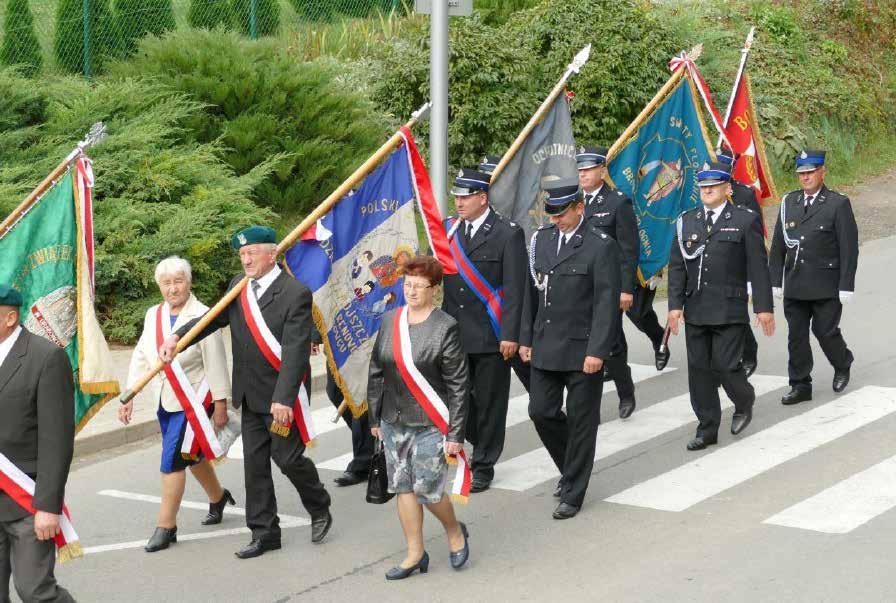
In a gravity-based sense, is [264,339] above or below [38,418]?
below

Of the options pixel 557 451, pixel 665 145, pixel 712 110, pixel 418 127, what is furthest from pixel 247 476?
pixel 418 127

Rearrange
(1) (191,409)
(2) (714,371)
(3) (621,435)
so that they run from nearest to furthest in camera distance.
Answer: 1. (1) (191,409)
2. (2) (714,371)
3. (3) (621,435)

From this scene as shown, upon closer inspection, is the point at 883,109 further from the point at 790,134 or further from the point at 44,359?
the point at 44,359

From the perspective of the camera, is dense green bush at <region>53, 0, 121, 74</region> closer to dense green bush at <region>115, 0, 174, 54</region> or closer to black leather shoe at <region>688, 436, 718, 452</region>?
dense green bush at <region>115, 0, 174, 54</region>

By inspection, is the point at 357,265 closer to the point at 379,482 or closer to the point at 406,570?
the point at 379,482

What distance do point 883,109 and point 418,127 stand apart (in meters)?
11.3

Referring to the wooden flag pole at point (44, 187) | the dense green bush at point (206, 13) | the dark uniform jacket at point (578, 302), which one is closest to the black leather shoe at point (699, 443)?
the dark uniform jacket at point (578, 302)

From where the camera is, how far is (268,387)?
748 centimetres

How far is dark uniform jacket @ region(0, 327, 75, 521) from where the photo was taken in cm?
569

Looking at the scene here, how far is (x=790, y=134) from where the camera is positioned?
2208 centimetres

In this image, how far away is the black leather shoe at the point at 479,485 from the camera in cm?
866

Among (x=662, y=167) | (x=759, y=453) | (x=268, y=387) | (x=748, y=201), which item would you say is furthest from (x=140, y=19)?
(x=268, y=387)

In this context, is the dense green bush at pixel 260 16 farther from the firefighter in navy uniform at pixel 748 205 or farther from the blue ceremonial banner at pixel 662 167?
the firefighter in navy uniform at pixel 748 205

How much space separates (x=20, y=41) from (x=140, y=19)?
5.87 ft
